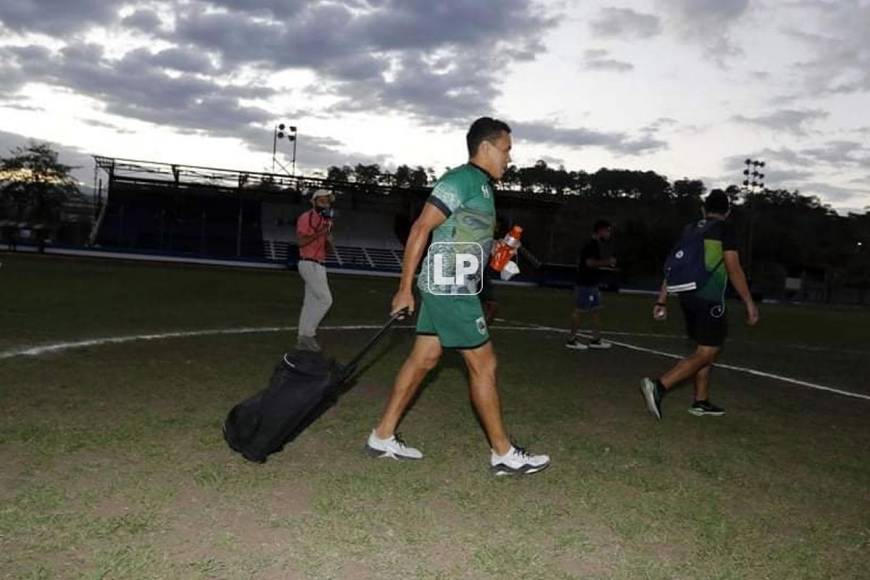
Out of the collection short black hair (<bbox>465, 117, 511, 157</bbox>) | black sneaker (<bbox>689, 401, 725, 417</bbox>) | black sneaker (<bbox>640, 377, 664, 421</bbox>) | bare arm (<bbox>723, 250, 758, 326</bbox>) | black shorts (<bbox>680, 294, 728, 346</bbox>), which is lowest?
black sneaker (<bbox>689, 401, 725, 417</bbox>)

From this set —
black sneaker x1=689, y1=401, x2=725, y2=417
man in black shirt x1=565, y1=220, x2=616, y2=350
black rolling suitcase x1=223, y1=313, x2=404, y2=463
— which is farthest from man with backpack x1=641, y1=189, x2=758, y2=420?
man in black shirt x1=565, y1=220, x2=616, y2=350

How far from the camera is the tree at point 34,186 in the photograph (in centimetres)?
7175

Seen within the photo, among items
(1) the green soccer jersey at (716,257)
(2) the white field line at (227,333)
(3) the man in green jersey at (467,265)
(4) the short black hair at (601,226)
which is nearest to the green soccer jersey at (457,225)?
(3) the man in green jersey at (467,265)

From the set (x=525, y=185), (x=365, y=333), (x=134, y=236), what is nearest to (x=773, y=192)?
(x=525, y=185)

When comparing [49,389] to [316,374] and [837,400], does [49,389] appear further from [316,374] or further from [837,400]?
[837,400]

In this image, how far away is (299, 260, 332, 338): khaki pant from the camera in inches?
345

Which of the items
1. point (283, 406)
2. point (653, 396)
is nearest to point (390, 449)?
point (283, 406)

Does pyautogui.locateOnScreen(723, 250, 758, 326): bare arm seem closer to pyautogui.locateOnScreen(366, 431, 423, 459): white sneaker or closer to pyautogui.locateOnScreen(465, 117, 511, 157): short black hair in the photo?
pyautogui.locateOnScreen(465, 117, 511, 157): short black hair

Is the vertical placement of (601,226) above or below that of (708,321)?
above

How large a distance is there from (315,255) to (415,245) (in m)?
4.52

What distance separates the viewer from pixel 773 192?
133500 millimetres

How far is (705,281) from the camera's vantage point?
6477 mm

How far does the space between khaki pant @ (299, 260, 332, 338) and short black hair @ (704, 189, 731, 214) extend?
4.19 metres

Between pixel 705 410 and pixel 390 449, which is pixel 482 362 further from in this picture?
pixel 705 410
